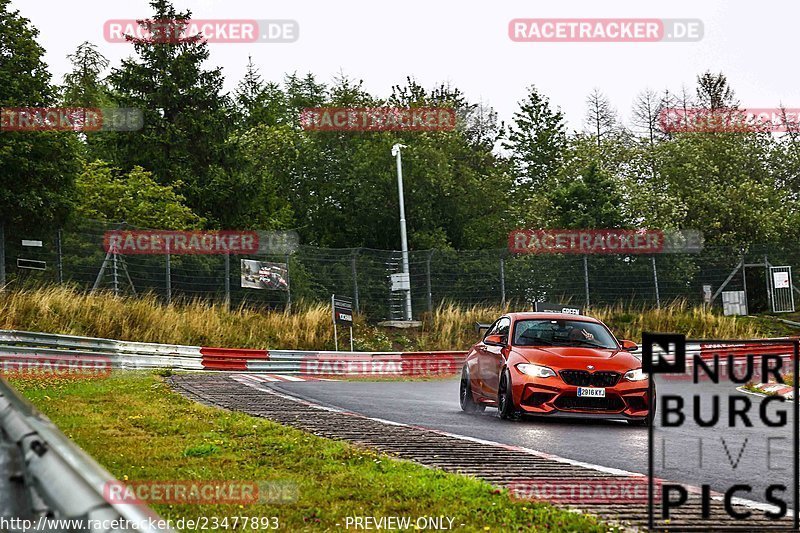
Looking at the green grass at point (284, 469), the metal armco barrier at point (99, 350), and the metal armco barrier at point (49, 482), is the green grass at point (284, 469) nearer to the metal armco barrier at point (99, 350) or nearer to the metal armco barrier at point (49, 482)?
the metal armco barrier at point (49, 482)

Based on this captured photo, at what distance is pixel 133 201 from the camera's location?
44594 millimetres

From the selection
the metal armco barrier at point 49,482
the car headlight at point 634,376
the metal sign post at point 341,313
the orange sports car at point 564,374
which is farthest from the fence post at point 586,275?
the metal armco barrier at point 49,482

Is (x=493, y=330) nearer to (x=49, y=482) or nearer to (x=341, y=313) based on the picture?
(x=49, y=482)

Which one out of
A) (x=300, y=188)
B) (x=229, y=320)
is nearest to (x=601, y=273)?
(x=229, y=320)

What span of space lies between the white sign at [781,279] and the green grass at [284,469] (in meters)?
32.0

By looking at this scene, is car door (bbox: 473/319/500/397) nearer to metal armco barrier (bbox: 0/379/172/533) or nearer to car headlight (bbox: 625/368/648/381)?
car headlight (bbox: 625/368/648/381)

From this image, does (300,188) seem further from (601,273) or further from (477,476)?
(477,476)

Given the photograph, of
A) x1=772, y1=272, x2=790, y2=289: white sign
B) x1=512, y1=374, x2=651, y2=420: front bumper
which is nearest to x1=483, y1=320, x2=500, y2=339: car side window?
x1=512, y1=374, x2=651, y2=420: front bumper

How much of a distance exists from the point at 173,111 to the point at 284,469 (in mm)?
47098

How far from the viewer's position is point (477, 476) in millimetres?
8516

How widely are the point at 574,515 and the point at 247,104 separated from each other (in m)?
71.6

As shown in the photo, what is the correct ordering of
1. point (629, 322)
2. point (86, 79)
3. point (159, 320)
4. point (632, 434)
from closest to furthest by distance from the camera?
point (632, 434)
point (159, 320)
point (629, 322)
point (86, 79)

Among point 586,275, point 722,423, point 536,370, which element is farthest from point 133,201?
point 722,423

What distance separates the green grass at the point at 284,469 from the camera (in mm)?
6562
